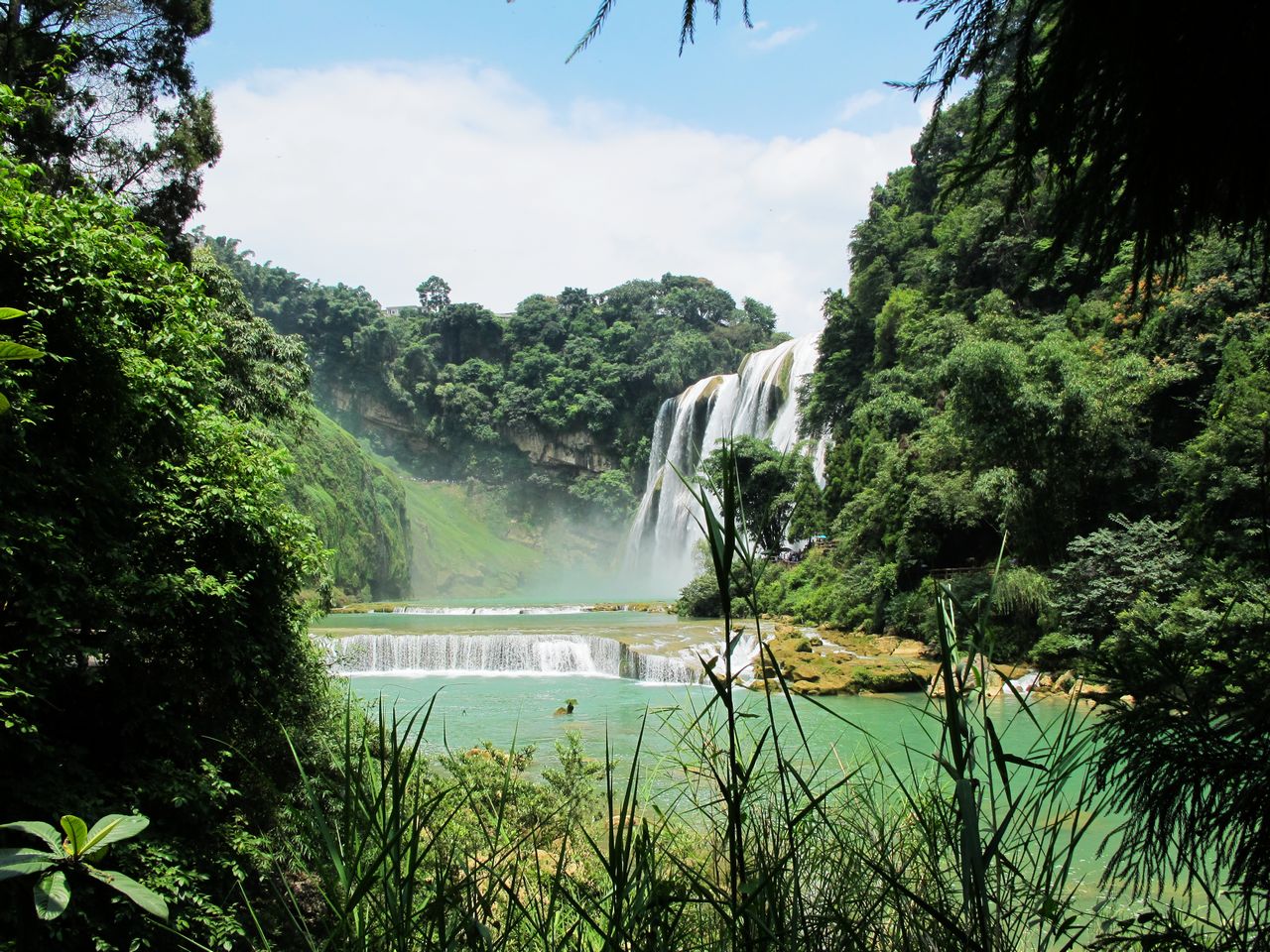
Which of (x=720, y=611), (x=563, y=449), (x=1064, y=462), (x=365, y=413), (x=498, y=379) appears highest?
(x=498, y=379)

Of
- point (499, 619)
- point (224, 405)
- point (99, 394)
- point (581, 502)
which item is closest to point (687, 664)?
point (224, 405)

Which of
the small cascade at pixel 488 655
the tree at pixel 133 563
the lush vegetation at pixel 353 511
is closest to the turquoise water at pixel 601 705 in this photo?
the small cascade at pixel 488 655

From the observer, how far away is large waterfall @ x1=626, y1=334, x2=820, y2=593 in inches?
1190

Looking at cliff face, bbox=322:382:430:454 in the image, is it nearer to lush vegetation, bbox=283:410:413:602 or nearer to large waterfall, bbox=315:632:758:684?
lush vegetation, bbox=283:410:413:602

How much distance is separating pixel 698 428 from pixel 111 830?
34.3 meters

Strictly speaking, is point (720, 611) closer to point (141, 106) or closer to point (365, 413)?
point (141, 106)

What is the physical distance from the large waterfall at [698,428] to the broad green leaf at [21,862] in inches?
989

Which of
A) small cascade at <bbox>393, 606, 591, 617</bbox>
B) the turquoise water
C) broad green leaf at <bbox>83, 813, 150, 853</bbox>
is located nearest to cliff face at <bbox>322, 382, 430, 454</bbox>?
small cascade at <bbox>393, 606, 591, 617</bbox>

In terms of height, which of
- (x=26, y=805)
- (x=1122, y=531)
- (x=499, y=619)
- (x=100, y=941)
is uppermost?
(x=1122, y=531)

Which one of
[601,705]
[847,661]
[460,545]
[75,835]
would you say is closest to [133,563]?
[75,835]

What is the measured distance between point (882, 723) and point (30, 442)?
9.50m

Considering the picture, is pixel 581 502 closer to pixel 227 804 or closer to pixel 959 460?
pixel 959 460

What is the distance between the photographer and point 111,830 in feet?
4.57

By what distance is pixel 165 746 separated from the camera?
A: 3.68 metres
